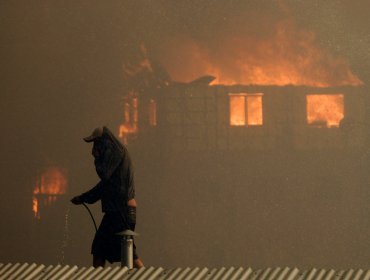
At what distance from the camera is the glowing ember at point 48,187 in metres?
19.7

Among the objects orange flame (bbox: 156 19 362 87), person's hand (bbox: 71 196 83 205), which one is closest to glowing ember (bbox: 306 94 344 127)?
orange flame (bbox: 156 19 362 87)

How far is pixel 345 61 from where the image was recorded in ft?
66.0

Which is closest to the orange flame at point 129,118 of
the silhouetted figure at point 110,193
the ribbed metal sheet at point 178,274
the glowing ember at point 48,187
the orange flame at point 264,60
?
the orange flame at point 264,60

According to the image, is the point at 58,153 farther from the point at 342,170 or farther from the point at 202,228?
the point at 342,170

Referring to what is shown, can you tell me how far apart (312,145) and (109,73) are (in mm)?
4896

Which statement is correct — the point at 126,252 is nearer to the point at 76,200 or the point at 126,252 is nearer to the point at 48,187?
the point at 76,200

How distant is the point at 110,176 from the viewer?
7.64 meters

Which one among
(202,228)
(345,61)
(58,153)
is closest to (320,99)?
(345,61)

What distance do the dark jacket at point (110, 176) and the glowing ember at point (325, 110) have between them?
12190 mm

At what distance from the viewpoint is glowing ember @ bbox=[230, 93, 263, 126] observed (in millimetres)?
19188

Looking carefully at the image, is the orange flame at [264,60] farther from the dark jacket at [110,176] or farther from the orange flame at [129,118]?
the dark jacket at [110,176]

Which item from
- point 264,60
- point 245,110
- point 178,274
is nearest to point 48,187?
point 245,110

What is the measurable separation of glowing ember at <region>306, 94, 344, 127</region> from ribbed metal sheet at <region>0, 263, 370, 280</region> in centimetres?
1495

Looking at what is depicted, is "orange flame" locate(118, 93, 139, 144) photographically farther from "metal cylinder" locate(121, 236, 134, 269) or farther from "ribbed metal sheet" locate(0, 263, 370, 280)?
"ribbed metal sheet" locate(0, 263, 370, 280)
